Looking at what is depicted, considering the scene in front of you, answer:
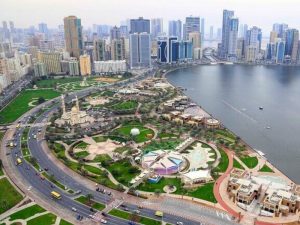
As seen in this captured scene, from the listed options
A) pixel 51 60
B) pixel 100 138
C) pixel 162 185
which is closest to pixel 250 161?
pixel 162 185

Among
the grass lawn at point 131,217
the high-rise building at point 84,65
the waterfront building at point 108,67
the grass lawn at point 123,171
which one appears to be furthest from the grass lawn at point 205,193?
the waterfront building at point 108,67

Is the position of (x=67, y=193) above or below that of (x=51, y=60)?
below

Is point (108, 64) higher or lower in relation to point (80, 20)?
lower

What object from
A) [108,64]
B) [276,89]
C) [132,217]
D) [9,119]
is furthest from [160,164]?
[108,64]

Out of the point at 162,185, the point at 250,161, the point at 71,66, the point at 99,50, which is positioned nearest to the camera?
the point at 162,185

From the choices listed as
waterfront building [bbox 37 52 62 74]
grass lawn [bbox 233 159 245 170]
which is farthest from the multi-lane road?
waterfront building [bbox 37 52 62 74]

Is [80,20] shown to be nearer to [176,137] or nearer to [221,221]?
[176,137]

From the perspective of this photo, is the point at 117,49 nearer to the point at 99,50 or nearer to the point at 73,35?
the point at 99,50
